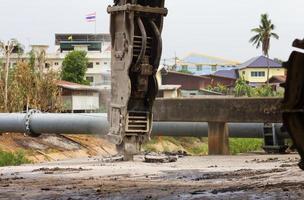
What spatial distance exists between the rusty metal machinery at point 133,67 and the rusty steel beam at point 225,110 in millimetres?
1965

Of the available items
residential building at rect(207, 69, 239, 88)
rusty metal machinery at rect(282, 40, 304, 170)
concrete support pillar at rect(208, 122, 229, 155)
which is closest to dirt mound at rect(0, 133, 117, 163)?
concrete support pillar at rect(208, 122, 229, 155)

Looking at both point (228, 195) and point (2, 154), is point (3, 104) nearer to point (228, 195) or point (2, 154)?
point (2, 154)

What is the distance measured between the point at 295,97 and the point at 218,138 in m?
13.6

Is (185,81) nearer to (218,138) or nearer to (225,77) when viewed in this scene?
(225,77)

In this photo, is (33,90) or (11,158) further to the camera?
(33,90)

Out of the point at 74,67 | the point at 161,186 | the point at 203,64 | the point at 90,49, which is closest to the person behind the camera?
the point at 161,186

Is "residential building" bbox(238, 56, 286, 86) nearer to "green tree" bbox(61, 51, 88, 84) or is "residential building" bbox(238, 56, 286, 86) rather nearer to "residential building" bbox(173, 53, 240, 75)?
"residential building" bbox(173, 53, 240, 75)

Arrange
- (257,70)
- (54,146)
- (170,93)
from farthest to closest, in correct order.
Answer: (257,70) < (170,93) < (54,146)

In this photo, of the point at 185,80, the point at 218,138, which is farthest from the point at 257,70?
the point at 218,138

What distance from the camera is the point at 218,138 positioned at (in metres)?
19.4

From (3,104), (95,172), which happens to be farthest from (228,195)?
(3,104)

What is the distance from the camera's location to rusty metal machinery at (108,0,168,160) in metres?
17.1

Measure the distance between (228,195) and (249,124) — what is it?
13077mm

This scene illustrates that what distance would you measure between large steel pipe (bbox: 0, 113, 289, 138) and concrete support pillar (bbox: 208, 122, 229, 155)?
1.55 metres
